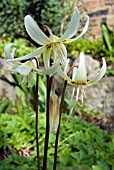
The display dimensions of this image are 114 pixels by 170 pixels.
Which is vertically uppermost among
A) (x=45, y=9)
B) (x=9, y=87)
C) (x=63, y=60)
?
(x=45, y=9)

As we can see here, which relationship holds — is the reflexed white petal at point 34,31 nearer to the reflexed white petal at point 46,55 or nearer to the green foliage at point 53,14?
the reflexed white petal at point 46,55

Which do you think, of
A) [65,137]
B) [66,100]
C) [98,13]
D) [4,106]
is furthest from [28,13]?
[65,137]

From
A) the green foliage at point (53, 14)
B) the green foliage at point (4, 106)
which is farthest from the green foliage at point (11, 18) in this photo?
the green foliage at point (4, 106)

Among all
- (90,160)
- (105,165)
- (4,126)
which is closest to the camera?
(105,165)

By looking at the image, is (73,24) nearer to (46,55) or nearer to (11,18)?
(46,55)

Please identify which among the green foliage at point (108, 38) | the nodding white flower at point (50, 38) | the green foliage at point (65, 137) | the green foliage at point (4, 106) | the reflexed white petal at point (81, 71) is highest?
the green foliage at point (108, 38)

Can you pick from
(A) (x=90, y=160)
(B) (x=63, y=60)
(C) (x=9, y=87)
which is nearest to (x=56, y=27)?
(C) (x=9, y=87)

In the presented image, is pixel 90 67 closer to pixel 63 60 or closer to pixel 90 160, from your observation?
pixel 90 160
